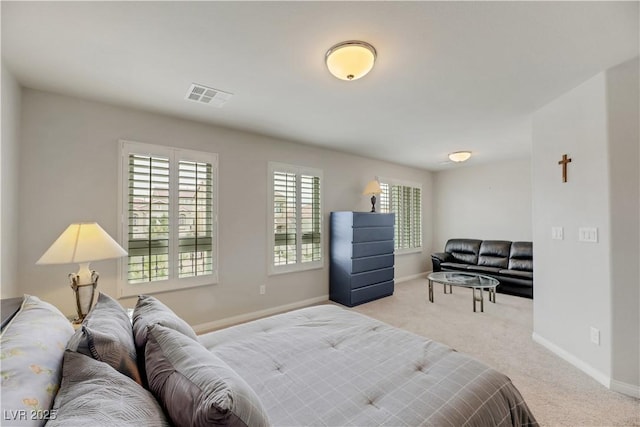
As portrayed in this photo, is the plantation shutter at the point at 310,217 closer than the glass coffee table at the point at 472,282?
No

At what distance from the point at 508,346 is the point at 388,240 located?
88.3 inches

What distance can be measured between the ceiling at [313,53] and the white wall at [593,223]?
0.96 ft

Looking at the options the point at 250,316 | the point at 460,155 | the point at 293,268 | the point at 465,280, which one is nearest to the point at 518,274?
the point at 465,280

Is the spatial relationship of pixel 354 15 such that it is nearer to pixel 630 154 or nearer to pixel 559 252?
pixel 630 154

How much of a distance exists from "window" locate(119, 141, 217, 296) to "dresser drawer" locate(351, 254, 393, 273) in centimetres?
201

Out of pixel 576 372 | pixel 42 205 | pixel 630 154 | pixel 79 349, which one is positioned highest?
pixel 630 154

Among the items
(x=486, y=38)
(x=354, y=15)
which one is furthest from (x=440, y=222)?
(x=354, y=15)

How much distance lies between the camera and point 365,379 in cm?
119

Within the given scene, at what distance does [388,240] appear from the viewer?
15.3 feet

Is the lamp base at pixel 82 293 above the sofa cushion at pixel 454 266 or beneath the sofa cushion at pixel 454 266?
above

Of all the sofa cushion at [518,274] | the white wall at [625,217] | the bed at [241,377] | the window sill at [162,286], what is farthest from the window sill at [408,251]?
the bed at [241,377]

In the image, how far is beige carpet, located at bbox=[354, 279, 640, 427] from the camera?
1.82m

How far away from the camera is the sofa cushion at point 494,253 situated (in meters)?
5.00

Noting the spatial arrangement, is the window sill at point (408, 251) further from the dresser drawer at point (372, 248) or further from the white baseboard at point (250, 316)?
the white baseboard at point (250, 316)
